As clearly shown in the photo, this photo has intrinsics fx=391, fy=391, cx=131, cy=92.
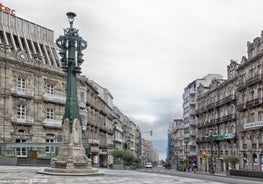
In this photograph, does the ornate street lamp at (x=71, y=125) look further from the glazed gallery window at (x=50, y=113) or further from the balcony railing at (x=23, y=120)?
the glazed gallery window at (x=50, y=113)

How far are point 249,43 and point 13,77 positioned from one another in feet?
105

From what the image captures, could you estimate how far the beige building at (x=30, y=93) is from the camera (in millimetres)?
42344

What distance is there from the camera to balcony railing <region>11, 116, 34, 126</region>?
47.7 meters

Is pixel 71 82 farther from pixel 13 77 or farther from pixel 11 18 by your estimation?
pixel 11 18

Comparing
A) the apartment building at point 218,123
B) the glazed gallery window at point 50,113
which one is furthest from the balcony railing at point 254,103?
the glazed gallery window at point 50,113

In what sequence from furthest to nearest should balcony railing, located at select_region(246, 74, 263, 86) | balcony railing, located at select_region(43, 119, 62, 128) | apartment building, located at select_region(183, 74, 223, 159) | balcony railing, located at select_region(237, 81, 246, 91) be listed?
apartment building, located at select_region(183, 74, 223, 159), balcony railing, located at select_region(237, 81, 246, 91), balcony railing, located at select_region(43, 119, 62, 128), balcony railing, located at select_region(246, 74, 263, 86)

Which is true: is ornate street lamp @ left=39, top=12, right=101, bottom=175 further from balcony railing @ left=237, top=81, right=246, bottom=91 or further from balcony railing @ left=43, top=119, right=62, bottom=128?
balcony railing @ left=237, top=81, right=246, bottom=91

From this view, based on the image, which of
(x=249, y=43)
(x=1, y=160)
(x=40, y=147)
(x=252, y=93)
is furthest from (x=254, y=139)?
(x=1, y=160)

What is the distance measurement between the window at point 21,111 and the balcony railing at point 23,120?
126 mm

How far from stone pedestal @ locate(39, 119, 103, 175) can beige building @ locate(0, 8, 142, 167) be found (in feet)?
52.5

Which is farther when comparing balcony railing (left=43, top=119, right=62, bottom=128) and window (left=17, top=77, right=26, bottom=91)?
balcony railing (left=43, top=119, right=62, bottom=128)

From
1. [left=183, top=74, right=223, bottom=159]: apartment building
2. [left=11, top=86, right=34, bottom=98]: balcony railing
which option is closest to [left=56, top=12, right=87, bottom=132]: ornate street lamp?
[left=11, top=86, right=34, bottom=98]: balcony railing

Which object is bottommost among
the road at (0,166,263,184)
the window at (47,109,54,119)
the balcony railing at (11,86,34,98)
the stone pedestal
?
the road at (0,166,263,184)

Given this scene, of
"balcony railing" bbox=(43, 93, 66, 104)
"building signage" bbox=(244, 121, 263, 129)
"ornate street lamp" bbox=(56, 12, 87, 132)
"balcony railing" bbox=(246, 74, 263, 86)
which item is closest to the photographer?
"ornate street lamp" bbox=(56, 12, 87, 132)
